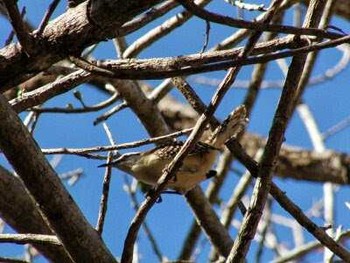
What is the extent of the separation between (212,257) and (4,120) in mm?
1894

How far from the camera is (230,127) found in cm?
193

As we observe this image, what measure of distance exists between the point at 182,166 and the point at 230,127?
0.57ft

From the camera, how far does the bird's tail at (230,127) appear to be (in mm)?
1901

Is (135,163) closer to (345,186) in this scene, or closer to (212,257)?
(212,257)

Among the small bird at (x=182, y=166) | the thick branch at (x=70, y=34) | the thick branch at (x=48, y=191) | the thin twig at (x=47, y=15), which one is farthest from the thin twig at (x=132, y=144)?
the thin twig at (x=47, y=15)

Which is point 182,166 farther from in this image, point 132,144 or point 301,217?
point 301,217

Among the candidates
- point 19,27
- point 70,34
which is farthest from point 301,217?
point 19,27

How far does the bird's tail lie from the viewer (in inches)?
74.9

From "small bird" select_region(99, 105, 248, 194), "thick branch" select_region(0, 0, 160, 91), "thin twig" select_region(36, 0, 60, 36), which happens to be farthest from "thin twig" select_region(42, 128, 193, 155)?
"thin twig" select_region(36, 0, 60, 36)

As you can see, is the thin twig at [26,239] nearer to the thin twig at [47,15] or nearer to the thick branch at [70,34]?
the thick branch at [70,34]

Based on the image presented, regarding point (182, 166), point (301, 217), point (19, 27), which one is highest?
point (182, 166)

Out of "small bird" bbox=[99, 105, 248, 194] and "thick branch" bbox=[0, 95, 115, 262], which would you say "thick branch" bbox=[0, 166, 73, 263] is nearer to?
"small bird" bbox=[99, 105, 248, 194]

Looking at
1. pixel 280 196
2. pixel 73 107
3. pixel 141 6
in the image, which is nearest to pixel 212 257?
pixel 73 107

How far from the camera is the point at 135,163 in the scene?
6.93ft
